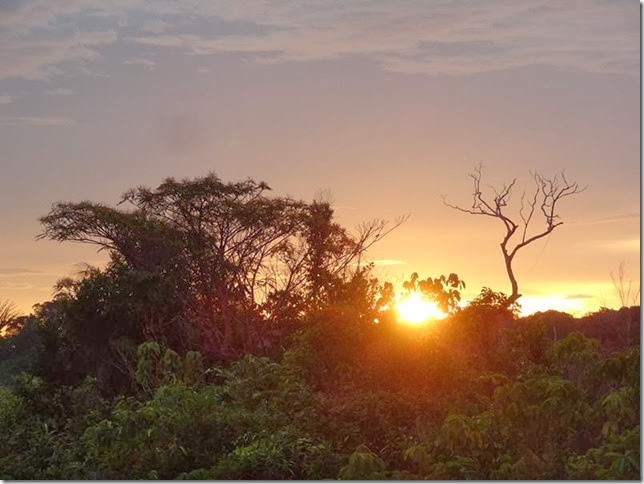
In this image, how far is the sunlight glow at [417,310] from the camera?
1251 centimetres

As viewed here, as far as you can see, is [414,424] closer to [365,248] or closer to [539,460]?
[539,460]

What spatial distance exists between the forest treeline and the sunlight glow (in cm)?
13

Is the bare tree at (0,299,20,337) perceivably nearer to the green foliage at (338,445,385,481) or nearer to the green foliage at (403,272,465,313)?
the green foliage at (403,272,465,313)

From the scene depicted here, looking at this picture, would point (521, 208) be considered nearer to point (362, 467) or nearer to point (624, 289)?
point (624, 289)

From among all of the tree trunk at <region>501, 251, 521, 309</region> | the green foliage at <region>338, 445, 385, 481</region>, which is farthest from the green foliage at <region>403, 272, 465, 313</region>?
the green foliage at <region>338, 445, 385, 481</region>

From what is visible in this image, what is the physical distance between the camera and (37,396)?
14.8 meters

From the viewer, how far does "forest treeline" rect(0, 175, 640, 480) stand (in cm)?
845

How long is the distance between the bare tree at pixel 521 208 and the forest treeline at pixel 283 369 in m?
0.82

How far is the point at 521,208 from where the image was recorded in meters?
14.2

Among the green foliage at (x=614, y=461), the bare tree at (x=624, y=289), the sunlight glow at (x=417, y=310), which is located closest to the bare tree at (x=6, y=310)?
the sunlight glow at (x=417, y=310)

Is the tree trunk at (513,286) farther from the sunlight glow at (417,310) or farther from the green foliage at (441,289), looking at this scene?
the sunlight glow at (417,310)

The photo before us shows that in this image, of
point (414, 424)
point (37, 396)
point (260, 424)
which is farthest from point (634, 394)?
point (37, 396)

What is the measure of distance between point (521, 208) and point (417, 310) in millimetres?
2532

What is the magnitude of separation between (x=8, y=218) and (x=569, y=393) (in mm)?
7161
